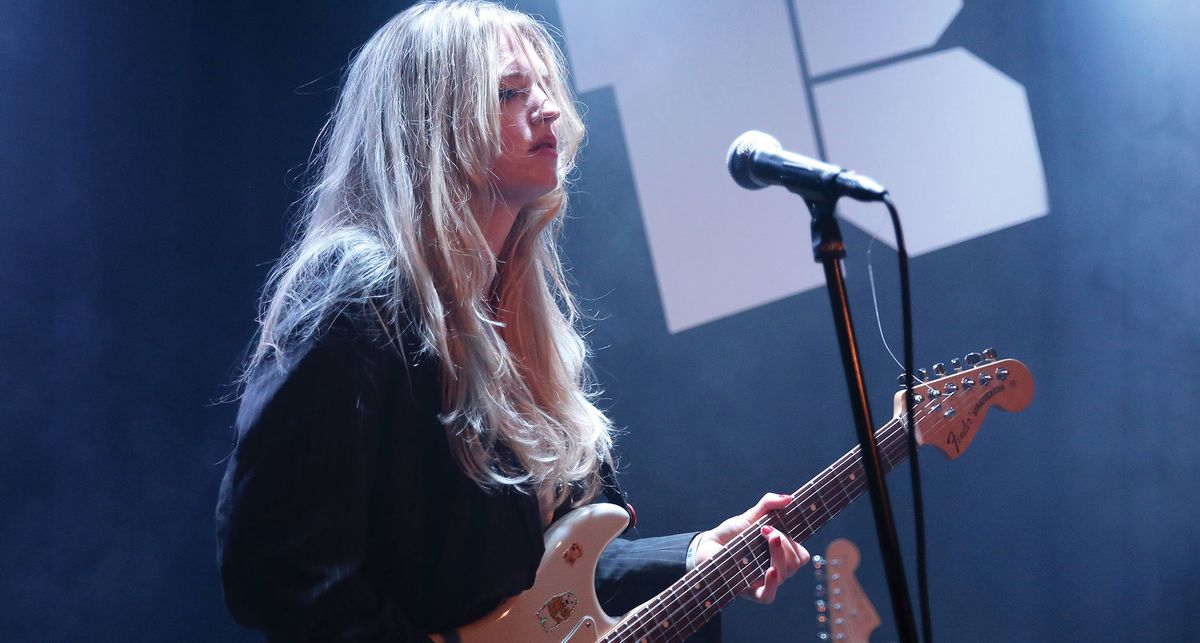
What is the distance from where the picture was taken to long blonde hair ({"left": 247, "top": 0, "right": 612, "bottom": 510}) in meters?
1.44

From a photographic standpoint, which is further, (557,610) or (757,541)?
(757,541)

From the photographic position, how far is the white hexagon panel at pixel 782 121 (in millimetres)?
2742

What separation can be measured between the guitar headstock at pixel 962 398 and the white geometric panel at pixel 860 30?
124cm

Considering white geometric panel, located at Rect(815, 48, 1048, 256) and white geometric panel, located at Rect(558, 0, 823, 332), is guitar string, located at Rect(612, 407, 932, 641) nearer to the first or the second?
white geometric panel, located at Rect(558, 0, 823, 332)

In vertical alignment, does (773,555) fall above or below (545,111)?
below

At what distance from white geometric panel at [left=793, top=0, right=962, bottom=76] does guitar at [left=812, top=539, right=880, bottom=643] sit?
155cm

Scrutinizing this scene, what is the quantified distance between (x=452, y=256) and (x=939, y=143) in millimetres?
1908

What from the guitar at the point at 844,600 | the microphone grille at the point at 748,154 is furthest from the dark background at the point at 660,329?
the microphone grille at the point at 748,154

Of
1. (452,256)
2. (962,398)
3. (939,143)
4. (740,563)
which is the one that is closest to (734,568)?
(740,563)

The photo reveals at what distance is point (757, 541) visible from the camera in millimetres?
1730

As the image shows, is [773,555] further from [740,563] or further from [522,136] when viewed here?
[522,136]

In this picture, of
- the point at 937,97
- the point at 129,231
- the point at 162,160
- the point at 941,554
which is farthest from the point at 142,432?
the point at 937,97

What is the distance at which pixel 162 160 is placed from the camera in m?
2.27

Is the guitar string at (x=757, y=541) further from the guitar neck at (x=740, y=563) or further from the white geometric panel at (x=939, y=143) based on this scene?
the white geometric panel at (x=939, y=143)
